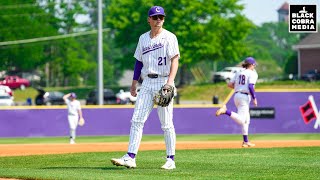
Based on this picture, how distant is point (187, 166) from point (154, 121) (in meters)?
15.6

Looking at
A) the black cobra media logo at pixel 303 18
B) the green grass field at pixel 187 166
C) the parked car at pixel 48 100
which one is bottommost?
the parked car at pixel 48 100

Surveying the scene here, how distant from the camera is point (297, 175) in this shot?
10.2m

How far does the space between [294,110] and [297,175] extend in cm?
1708

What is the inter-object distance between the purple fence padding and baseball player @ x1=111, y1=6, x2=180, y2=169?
1623cm

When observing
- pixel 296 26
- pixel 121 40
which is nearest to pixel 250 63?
pixel 296 26

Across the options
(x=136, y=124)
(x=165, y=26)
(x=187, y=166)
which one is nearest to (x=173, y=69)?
(x=136, y=124)

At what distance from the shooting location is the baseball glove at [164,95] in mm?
10609

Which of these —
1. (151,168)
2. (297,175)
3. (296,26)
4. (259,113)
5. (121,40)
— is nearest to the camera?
(297,175)

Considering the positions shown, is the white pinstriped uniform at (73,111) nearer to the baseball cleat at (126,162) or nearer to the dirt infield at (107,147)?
the dirt infield at (107,147)

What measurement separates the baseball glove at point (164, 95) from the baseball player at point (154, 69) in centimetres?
8

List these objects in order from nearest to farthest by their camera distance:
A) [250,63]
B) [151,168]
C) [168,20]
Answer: [151,168] → [250,63] → [168,20]

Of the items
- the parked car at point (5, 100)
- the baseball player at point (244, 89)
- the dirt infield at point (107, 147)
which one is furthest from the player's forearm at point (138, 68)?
the parked car at point (5, 100)

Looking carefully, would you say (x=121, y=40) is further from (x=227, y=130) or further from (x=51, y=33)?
(x=227, y=130)

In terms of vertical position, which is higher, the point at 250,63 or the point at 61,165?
the point at 250,63
